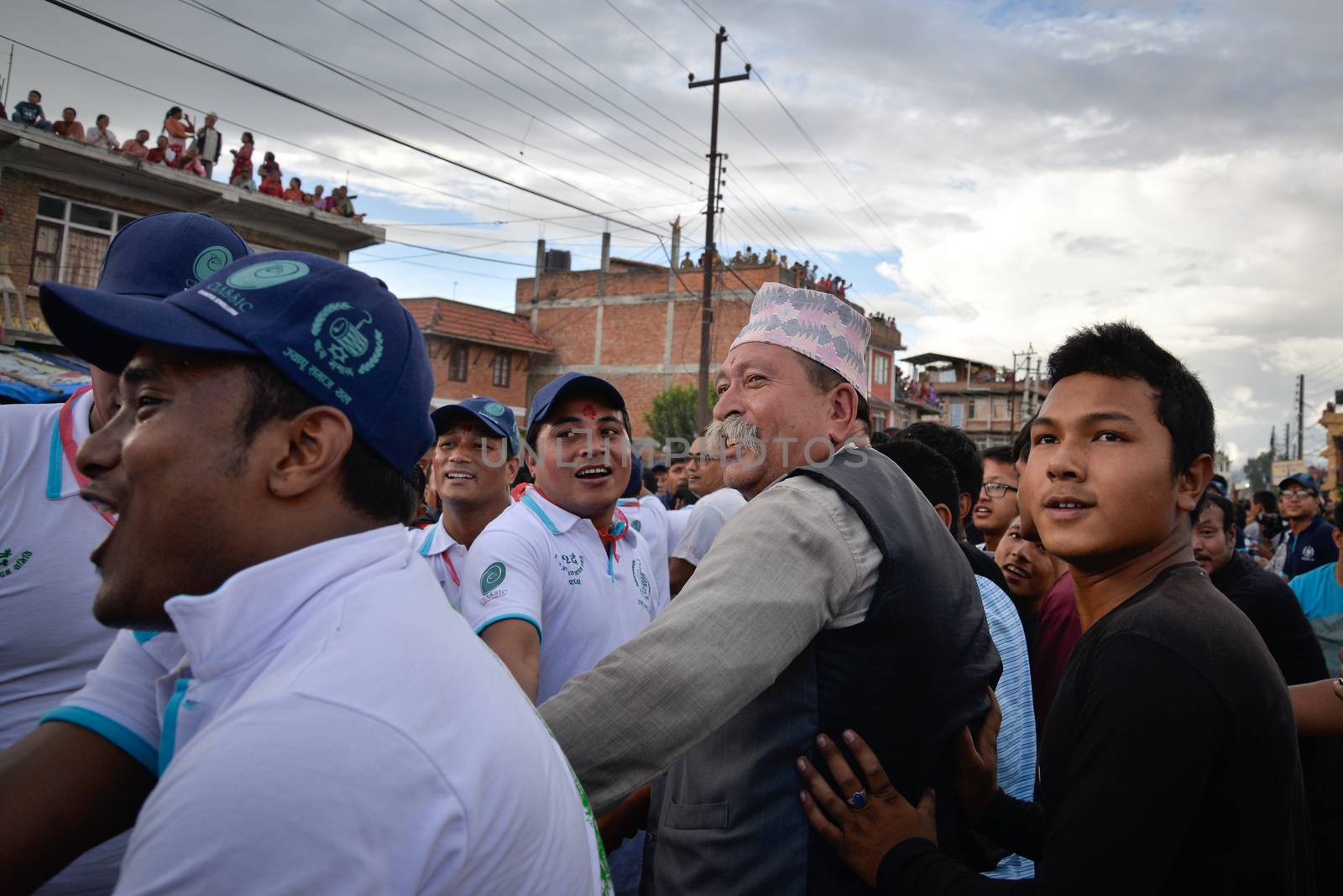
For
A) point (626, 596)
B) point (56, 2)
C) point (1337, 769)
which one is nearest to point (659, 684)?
point (626, 596)

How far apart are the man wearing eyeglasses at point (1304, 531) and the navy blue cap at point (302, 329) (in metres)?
10.3

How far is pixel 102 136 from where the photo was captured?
15812 millimetres

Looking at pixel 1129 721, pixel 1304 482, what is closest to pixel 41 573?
pixel 1129 721

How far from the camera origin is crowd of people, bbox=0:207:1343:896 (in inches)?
38.8

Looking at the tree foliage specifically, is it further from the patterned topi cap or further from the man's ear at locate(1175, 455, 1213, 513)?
the man's ear at locate(1175, 455, 1213, 513)

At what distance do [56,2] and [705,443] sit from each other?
7809 mm

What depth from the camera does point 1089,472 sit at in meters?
1.86

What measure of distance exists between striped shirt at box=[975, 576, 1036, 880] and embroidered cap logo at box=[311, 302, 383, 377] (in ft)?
5.62

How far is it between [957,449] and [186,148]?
58.6 ft

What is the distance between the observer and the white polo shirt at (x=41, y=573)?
1938mm

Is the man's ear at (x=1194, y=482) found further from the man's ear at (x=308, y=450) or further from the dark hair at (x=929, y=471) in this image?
the man's ear at (x=308, y=450)

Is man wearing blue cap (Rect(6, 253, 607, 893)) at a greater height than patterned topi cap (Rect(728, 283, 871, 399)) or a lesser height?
lesser

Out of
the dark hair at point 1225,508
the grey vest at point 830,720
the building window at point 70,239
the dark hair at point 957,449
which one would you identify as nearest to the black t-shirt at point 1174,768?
the grey vest at point 830,720

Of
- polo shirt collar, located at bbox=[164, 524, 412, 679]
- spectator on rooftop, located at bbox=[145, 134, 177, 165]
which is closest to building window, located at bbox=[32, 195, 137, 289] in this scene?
spectator on rooftop, located at bbox=[145, 134, 177, 165]
